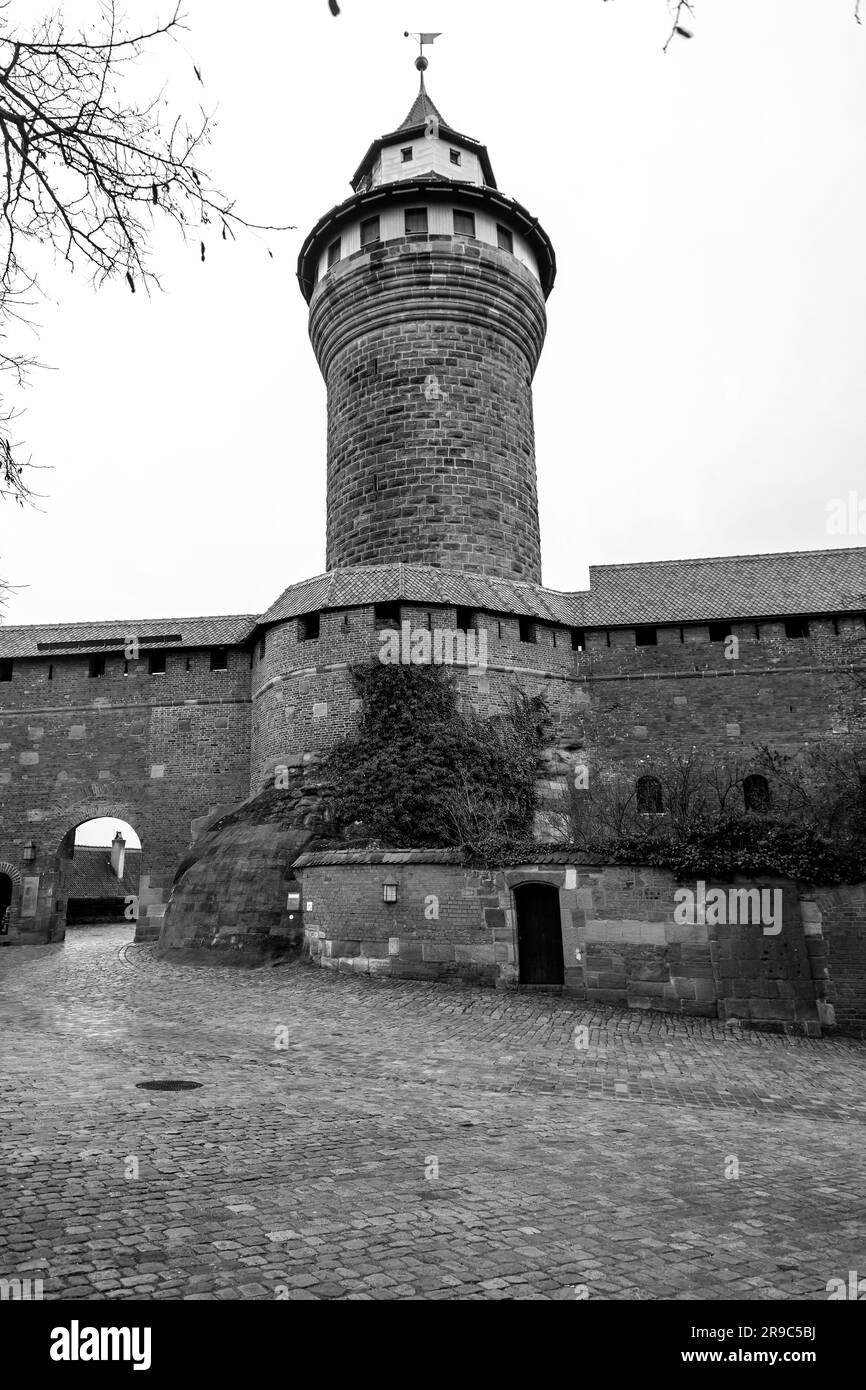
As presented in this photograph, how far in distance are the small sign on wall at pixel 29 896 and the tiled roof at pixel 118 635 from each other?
20.2 feet

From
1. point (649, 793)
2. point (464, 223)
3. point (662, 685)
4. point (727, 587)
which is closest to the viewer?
point (649, 793)

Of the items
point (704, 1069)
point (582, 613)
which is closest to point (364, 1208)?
point (704, 1069)

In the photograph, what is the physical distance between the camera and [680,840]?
12.3 m

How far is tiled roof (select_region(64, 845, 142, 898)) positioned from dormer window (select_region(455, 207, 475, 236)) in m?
29.8

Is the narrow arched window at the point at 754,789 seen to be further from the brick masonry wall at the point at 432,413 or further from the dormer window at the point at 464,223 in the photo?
the dormer window at the point at 464,223

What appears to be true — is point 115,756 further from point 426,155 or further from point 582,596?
point 426,155

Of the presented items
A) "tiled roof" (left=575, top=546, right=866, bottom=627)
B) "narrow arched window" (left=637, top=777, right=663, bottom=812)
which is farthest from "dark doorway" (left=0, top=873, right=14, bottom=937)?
"tiled roof" (left=575, top=546, right=866, bottom=627)

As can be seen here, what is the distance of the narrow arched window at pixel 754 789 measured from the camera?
20.6 m

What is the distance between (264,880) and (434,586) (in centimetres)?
749

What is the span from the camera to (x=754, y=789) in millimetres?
20891

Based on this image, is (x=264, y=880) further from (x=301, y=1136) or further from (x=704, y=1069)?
(x=301, y=1136)

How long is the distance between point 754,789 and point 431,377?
1287 cm

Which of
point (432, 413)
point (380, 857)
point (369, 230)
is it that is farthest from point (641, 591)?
point (380, 857)

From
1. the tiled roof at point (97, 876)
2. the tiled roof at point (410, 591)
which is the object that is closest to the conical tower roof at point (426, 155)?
the tiled roof at point (410, 591)
